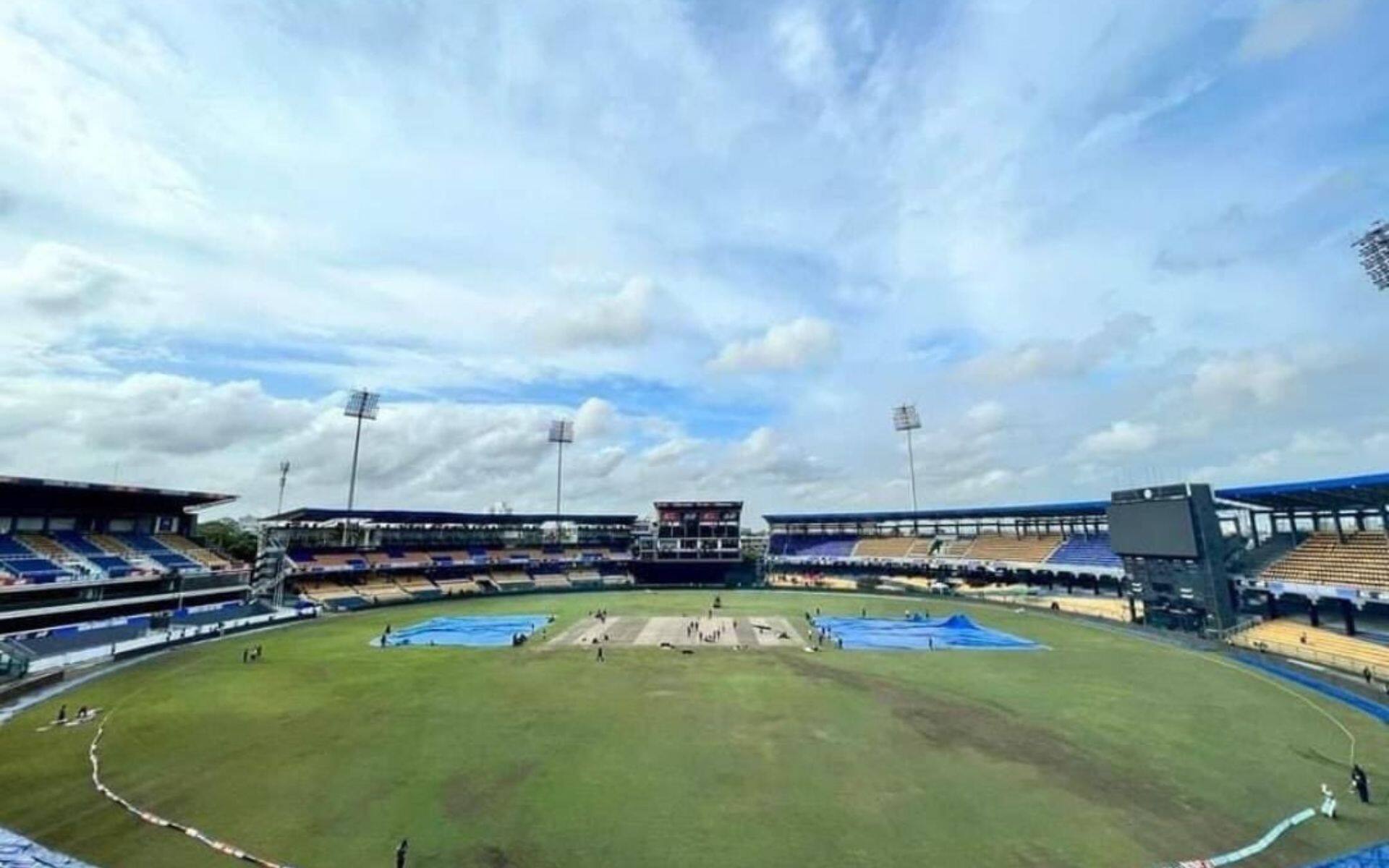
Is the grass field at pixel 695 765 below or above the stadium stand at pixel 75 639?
below

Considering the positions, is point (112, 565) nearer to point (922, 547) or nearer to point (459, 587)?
point (459, 587)

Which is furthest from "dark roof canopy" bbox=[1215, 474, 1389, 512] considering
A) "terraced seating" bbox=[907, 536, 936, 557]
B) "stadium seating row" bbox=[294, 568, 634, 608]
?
"stadium seating row" bbox=[294, 568, 634, 608]

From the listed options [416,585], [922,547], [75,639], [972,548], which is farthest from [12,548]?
[972,548]

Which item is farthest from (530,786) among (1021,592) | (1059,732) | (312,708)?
(1021,592)

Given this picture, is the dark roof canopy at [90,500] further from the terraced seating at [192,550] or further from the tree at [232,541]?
the tree at [232,541]

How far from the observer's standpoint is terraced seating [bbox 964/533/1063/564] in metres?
76.2

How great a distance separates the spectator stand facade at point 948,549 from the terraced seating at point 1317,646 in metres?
16.4

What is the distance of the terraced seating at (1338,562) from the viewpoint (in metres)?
39.8

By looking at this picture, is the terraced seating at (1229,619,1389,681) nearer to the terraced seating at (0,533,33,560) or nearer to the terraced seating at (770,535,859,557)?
the terraced seating at (770,535,859,557)

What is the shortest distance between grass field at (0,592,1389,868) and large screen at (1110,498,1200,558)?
11.8 metres

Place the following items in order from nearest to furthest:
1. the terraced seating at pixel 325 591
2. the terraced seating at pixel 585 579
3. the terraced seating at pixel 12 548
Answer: the terraced seating at pixel 12 548
the terraced seating at pixel 325 591
the terraced seating at pixel 585 579

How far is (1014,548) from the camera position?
80750 millimetres

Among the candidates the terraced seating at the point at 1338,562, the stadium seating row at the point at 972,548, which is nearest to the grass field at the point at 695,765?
the terraced seating at the point at 1338,562

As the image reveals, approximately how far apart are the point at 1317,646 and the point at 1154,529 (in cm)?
1174
